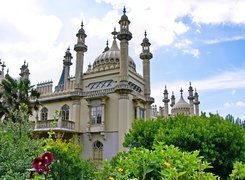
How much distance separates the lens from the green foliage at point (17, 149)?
267 inches

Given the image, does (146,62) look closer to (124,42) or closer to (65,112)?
(124,42)

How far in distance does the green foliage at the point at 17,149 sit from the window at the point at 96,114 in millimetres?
17830

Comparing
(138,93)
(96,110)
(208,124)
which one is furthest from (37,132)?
(208,124)

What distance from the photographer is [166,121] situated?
47.3 feet

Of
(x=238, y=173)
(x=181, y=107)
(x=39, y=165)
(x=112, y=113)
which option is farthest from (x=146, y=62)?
(x=39, y=165)

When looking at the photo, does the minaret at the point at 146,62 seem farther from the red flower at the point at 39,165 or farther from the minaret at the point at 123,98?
the red flower at the point at 39,165

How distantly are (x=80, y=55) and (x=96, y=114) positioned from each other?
22.8 ft

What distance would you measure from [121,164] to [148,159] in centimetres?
58

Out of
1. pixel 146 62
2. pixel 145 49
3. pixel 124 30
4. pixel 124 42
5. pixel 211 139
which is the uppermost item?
pixel 124 30

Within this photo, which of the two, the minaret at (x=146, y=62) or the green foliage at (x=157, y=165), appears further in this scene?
the minaret at (x=146, y=62)

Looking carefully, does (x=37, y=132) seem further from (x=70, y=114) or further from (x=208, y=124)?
(x=208, y=124)

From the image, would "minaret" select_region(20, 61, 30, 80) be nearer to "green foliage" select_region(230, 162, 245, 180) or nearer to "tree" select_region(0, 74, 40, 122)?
"tree" select_region(0, 74, 40, 122)

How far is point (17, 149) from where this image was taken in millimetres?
7422

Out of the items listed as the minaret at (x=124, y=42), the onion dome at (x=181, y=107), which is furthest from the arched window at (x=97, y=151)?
the onion dome at (x=181, y=107)
